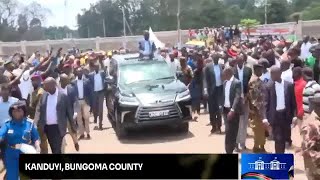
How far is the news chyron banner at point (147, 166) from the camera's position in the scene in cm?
465

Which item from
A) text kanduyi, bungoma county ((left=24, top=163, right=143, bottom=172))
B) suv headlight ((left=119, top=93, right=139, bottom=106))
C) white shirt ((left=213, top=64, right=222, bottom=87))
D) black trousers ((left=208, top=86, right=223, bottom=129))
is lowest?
black trousers ((left=208, top=86, right=223, bottom=129))

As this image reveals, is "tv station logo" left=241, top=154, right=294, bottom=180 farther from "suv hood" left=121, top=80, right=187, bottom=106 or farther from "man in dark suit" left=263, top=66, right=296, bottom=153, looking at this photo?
"suv hood" left=121, top=80, right=187, bottom=106

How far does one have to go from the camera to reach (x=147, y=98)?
40.8 feet

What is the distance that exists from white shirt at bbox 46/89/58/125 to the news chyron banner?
423 centimetres

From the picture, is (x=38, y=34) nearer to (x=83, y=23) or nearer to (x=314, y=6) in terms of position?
(x=83, y=23)

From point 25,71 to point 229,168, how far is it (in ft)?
27.1

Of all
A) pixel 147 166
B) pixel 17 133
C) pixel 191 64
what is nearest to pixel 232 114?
pixel 17 133

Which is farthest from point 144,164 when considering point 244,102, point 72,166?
point 244,102

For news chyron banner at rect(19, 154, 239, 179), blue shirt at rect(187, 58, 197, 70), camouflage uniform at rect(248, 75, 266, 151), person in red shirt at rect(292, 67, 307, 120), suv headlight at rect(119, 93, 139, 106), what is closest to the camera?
news chyron banner at rect(19, 154, 239, 179)

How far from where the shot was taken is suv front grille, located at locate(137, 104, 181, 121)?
12.3 m

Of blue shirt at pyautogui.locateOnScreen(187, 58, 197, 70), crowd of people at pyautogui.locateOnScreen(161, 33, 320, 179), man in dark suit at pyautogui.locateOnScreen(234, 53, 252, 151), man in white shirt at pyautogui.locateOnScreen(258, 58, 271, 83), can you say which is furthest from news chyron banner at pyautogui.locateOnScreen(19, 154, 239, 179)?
blue shirt at pyautogui.locateOnScreen(187, 58, 197, 70)

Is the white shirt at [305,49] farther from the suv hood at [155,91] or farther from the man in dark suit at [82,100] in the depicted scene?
the man in dark suit at [82,100]

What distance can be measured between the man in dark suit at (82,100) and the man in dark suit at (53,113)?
3.67m

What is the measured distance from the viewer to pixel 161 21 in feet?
272
